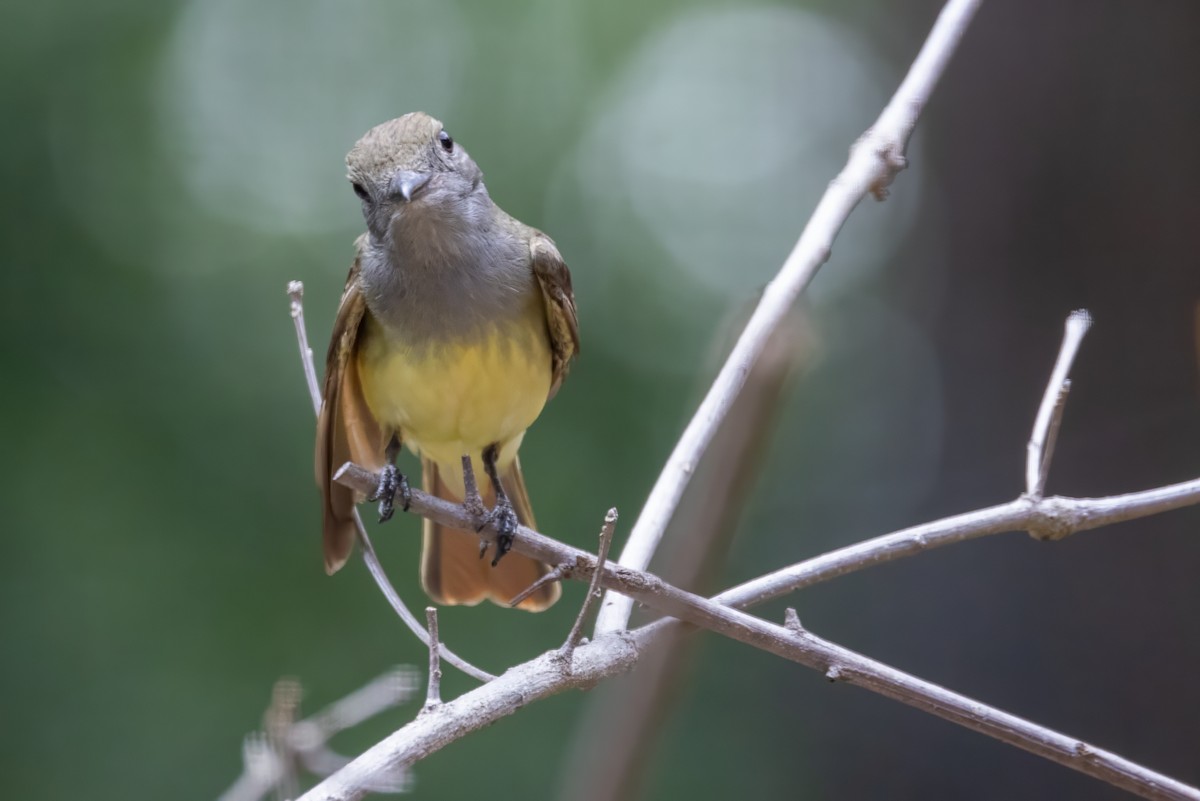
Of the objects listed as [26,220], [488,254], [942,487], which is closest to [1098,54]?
[942,487]

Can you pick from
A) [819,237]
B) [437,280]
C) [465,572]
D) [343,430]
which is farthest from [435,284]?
[819,237]

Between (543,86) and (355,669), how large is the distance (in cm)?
415

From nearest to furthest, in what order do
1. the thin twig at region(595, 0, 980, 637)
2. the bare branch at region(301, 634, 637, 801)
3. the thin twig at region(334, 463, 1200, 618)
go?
the bare branch at region(301, 634, 637, 801), the thin twig at region(334, 463, 1200, 618), the thin twig at region(595, 0, 980, 637)

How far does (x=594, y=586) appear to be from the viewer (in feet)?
5.73

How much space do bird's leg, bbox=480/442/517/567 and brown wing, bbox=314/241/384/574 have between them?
32 centimetres

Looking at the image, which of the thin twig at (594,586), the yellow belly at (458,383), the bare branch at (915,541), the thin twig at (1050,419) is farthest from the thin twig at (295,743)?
the yellow belly at (458,383)

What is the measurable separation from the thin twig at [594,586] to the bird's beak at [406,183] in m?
1.59

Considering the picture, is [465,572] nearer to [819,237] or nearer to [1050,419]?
[819,237]

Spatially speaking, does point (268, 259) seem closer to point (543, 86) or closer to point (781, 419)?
point (543, 86)

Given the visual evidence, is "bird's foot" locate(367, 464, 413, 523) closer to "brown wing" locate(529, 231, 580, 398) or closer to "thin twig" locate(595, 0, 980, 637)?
"brown wing" locate(529, 231, 580, 398)

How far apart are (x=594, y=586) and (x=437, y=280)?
178 centimetres

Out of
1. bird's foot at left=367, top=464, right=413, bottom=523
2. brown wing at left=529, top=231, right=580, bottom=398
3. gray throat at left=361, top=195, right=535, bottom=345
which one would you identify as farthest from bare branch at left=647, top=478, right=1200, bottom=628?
brown wing at left=529, top=231, right=580, bottom=398

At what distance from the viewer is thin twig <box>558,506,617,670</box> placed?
1678 mm

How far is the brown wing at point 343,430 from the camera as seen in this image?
10.0 feet
